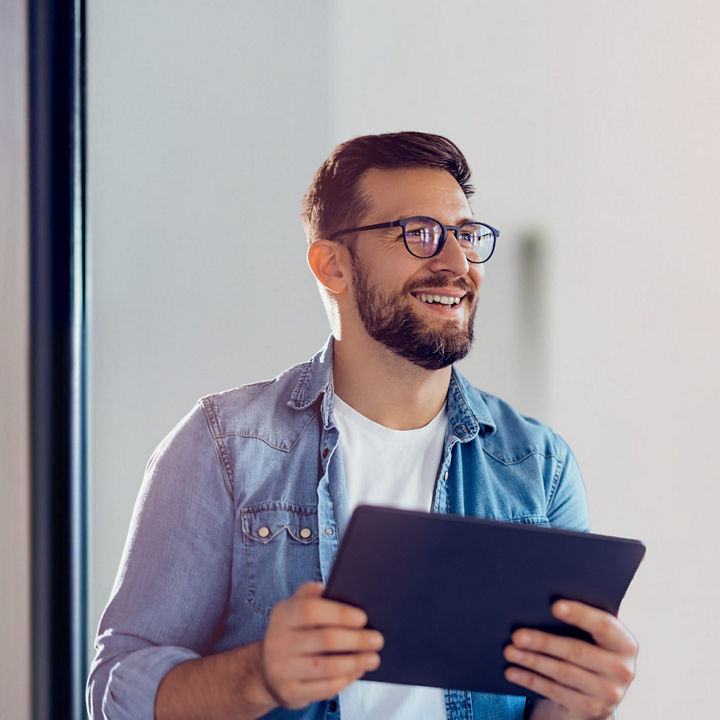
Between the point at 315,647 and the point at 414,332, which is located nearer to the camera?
the point at 315,647

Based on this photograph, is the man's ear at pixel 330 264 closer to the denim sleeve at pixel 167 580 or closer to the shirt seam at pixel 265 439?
the shirt seam at pixel 265 439

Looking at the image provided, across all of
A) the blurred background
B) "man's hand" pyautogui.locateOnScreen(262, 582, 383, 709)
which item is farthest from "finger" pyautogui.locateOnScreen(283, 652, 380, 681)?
the blurred background

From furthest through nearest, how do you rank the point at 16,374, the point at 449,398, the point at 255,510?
the point at 16,374 → the point at 449,398 → the point at 255,510

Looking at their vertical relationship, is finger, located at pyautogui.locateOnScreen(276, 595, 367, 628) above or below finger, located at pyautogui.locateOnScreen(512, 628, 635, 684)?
above

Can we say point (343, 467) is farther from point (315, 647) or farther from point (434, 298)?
point (315, 647)

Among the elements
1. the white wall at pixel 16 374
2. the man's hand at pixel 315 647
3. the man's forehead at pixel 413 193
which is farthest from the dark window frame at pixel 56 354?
the man's hand at pixel 315 647

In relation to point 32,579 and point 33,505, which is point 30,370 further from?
point 32,579

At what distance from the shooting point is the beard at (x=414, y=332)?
1.44 metres

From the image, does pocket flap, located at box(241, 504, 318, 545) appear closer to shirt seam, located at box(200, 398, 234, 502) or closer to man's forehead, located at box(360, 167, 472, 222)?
shirt seam, located at box(200, 398, 234, 502)

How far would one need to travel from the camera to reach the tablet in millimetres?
901

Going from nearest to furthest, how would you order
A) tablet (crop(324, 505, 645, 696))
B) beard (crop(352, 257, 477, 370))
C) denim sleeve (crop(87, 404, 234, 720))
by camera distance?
tablet (crop(324, 505, 645, 696))
denim sleeve (crop(87, 404, 234, 720))
beard (crop(352, 257, 477, 370))

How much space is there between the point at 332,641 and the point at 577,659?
326 millimetres

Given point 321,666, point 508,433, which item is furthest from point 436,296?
point 321,666

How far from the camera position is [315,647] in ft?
3.02
